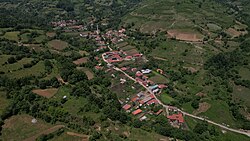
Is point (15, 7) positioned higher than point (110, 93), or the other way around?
point (110, 93)

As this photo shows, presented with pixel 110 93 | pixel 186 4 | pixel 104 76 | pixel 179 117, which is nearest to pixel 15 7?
pixel 186 4

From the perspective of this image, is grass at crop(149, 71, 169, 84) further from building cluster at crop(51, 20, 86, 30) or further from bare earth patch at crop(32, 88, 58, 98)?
building cluster at crop(51, 20, 86, 30)

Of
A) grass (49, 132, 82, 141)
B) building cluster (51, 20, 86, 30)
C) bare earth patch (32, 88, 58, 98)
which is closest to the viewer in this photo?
grass (49, 132, 82, 141)

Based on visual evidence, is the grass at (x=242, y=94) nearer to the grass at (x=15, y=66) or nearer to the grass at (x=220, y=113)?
the grass at (x=220, y=113)

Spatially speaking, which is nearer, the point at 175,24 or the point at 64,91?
the point at 64,91

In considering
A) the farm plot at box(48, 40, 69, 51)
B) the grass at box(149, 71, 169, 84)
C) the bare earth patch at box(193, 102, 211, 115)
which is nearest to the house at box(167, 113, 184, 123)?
the bare earth patch at box(193, 102, 211, 115)

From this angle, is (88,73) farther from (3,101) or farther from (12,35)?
(12,35)

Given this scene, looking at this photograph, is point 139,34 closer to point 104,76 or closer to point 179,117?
point 104,76
